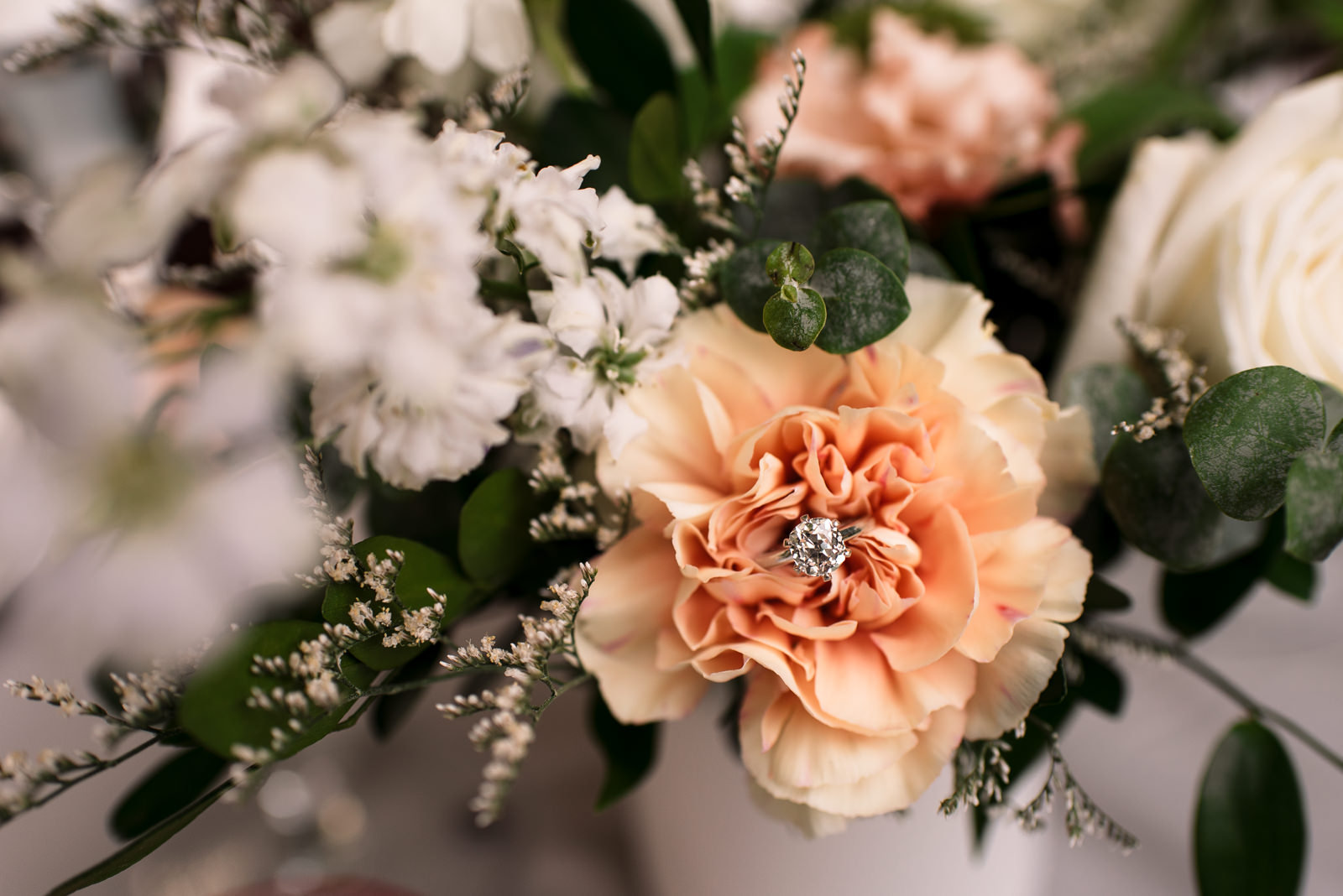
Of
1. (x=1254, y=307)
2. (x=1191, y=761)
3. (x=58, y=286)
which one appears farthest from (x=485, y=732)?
(x=1191, y=761)

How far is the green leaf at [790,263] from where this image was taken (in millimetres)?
185

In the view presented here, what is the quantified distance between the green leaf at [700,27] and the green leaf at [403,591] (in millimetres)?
170

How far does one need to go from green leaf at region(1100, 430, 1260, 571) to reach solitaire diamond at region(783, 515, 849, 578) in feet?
0.30

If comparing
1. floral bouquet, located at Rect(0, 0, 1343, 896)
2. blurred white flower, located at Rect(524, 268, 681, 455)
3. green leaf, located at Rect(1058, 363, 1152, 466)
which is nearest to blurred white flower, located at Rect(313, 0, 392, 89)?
floral bouquet, located at Rect(0, 0, 1343, 896)

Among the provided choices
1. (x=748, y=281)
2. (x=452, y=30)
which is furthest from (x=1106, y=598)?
(x=452, y=30)

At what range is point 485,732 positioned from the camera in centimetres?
18

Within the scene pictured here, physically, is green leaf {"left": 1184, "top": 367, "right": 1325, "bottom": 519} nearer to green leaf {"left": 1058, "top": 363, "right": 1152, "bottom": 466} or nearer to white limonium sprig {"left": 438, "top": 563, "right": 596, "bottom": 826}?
green leaf {"left": 1058, "top": 363, "right": 1152, "bottom": 466}

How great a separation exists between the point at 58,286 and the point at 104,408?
29 millimetres

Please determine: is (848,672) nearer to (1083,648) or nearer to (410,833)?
(1083,648)

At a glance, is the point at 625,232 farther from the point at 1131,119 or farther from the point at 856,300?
the point at 1131,119

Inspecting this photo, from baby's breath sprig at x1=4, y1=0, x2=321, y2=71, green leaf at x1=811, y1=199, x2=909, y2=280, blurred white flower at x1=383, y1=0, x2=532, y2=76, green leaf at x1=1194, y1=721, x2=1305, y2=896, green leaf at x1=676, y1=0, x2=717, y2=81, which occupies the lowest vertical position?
green leaf at x1=1194, y1=721, x2=1305, y2=896

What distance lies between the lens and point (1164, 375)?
9.5 inches

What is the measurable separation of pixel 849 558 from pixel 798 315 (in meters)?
0.06

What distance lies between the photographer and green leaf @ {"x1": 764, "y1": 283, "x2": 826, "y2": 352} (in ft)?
0.60
